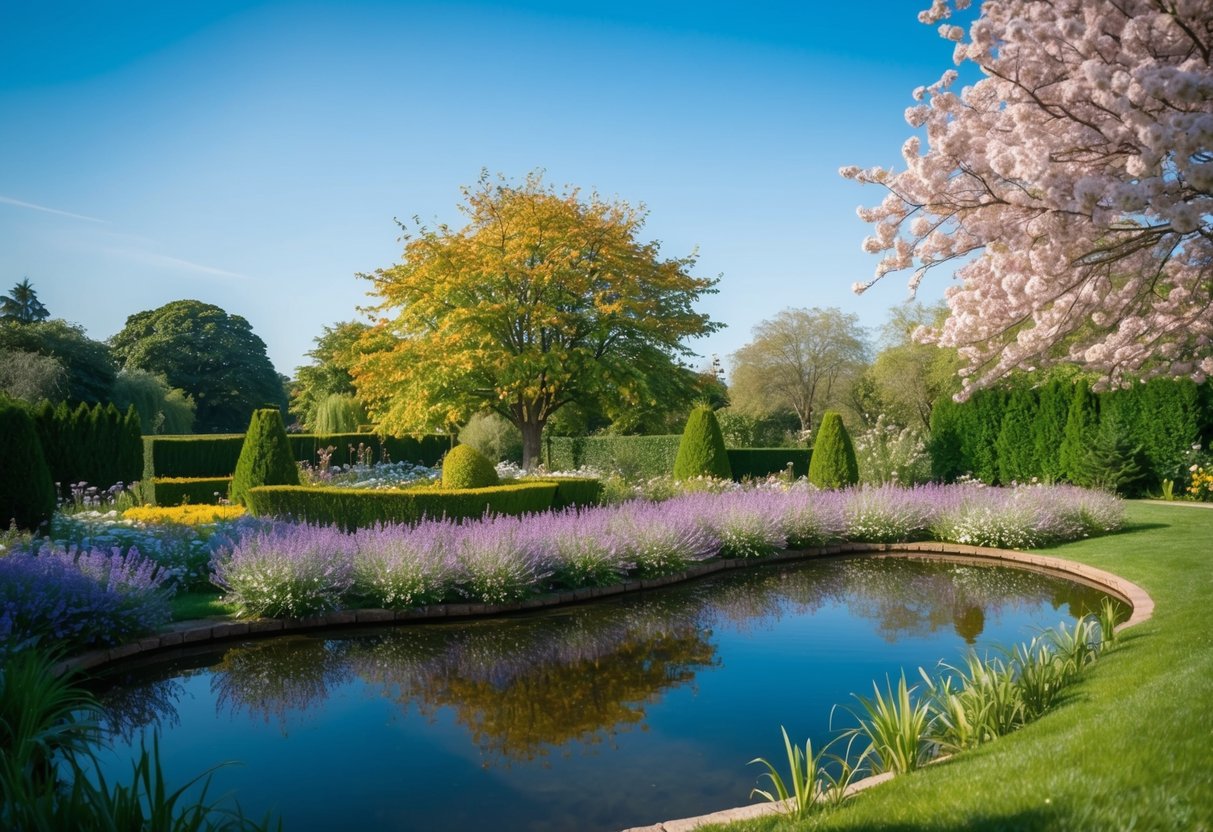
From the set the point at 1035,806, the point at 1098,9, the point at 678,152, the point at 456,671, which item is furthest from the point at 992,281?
the point at 678,152

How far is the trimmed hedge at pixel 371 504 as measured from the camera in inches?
462

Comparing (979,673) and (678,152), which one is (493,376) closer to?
(678,152)

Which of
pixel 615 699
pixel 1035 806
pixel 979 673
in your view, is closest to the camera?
pixel 1035 806

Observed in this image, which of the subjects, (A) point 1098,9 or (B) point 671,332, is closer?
(A) point 1098,9

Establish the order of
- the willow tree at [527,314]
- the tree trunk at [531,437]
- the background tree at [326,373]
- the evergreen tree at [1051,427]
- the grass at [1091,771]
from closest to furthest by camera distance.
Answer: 1. the grass at [1091,771]
2. the evergreen tree at [1051,427]
3. the willow tree at [527,314]
4. the tree trunk at [531,437]
5. the background tree at [326,373]

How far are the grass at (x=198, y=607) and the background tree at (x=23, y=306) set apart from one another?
41.7 m

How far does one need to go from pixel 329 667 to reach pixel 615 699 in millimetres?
2426

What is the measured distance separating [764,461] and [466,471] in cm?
1179

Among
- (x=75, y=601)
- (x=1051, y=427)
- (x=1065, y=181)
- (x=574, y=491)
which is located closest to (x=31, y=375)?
(x=574, y=491)

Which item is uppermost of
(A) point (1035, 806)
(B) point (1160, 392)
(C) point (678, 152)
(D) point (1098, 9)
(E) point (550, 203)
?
(E) point (550, 203)

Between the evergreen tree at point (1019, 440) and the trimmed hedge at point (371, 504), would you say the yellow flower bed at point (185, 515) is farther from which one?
the evergreen tree at point (1019, 440)

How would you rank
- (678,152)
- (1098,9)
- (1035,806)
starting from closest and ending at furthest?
(1035,806)
(1098,9)
(678,152)

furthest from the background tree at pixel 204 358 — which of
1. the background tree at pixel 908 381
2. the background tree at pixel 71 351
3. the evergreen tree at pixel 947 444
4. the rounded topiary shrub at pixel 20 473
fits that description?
the evergreen tree at pixel 947 444

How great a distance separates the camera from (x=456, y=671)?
6.49 m
